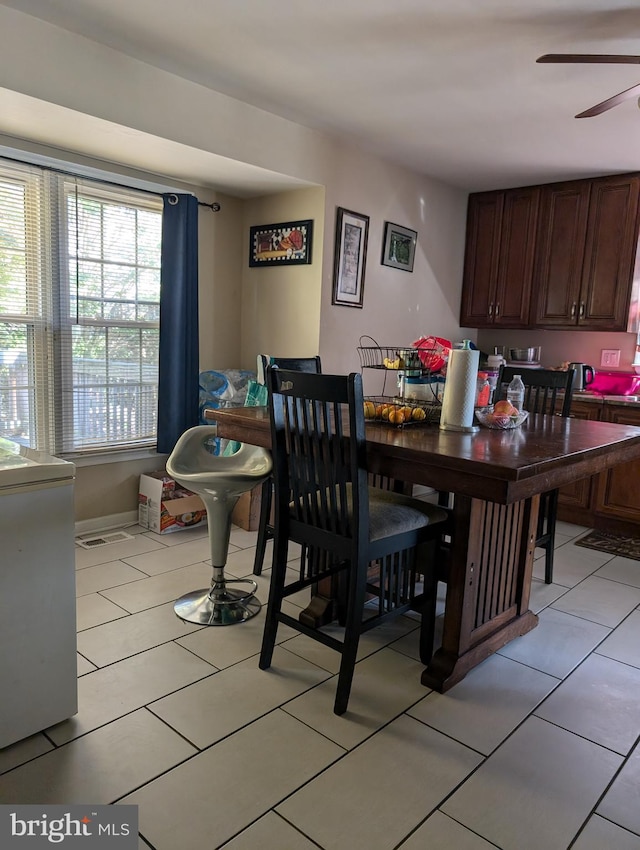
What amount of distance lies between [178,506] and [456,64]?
104 inches

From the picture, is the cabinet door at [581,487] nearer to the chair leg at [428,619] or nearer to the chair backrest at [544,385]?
the chair backrest at [544,385]

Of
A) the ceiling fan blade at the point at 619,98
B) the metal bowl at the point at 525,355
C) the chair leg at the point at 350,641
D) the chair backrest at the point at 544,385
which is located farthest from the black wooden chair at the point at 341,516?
the metal bowl at the point at 525,355

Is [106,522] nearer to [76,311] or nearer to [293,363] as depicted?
[76,311]

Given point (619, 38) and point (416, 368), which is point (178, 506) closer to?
point (416, 368)

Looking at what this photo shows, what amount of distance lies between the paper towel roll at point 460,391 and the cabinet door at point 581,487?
210 cm

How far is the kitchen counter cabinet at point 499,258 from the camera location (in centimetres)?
450

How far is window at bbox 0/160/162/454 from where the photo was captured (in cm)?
302

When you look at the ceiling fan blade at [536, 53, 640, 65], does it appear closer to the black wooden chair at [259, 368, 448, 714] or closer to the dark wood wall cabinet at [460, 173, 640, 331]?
the black wooden chair at [259, 368, 448, 714]

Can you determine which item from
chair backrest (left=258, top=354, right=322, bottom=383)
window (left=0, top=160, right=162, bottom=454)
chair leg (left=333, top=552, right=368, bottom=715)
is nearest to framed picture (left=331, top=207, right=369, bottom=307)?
chair backrest (left=258, top=354, right=322, bottom=383)

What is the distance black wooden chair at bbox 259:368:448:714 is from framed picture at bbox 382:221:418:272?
2.29m

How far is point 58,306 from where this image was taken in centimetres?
317

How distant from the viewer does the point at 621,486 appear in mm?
3799

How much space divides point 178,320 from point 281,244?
0.85 meters

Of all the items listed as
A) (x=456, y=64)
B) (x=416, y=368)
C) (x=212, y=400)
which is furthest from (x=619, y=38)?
(x=212, y=400)
